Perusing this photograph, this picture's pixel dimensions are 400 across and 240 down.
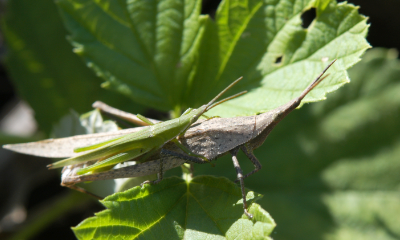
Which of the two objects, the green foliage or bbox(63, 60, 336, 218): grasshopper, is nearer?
the green foliage

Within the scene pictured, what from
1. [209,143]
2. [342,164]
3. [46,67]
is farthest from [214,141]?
[46,67]

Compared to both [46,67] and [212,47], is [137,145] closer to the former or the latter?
[212,47]

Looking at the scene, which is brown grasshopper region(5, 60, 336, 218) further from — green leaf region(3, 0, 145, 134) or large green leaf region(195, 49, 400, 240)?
green leaf region(3, 0, 145, 134)

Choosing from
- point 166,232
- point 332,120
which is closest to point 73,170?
point 166,232

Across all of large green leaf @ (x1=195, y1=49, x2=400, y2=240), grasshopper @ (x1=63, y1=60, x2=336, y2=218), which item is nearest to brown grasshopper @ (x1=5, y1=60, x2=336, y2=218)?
grasshopper @ (x1=63, y1=60, x2=336, y2=218)

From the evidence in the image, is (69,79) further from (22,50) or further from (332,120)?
(332,120)
